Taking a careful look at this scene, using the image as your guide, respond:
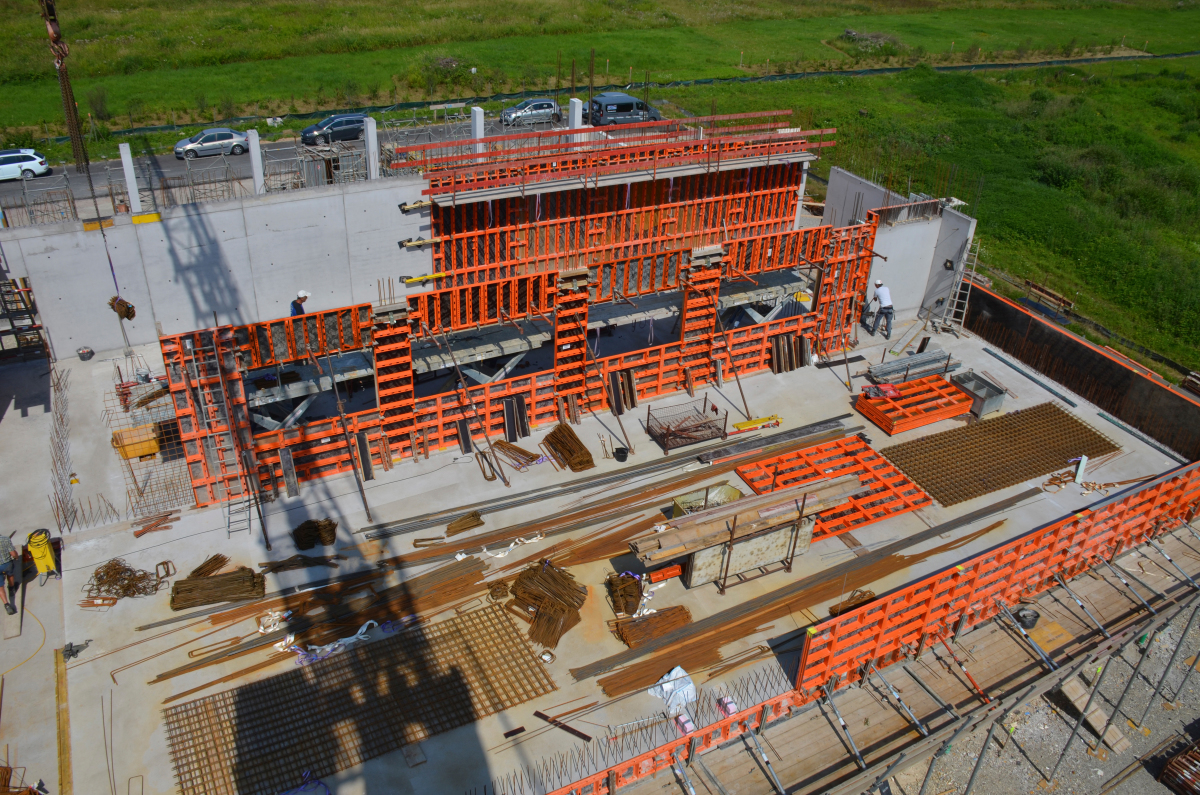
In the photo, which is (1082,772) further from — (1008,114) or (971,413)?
(1008,114)

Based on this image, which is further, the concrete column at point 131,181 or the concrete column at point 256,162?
the concrete column at point 256,162

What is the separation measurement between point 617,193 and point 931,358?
9288mm

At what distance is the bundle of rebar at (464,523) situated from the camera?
16562 millimetres

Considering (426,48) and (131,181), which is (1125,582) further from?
(426,48)

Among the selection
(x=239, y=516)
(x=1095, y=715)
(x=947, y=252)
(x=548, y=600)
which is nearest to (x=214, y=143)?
(x=239, y=516)

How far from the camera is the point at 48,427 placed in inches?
752

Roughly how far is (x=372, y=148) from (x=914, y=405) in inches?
579

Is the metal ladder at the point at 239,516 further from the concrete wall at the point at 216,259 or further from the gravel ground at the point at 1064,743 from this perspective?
the gravel ground at the point at 1064,743

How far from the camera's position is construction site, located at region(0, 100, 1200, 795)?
12.8 meters

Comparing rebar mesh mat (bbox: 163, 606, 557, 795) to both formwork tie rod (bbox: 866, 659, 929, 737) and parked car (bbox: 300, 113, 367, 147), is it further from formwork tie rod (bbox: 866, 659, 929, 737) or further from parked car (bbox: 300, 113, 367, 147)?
parked car (bbox: 300, 113, 367, 147)

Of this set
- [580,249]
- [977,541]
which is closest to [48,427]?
[580,249]

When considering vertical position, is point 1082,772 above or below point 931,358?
below

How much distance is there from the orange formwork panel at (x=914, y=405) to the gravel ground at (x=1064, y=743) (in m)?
6.83

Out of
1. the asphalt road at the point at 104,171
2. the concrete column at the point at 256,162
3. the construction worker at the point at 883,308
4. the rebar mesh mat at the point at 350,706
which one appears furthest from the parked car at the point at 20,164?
the construction worker at the point at 883,308
